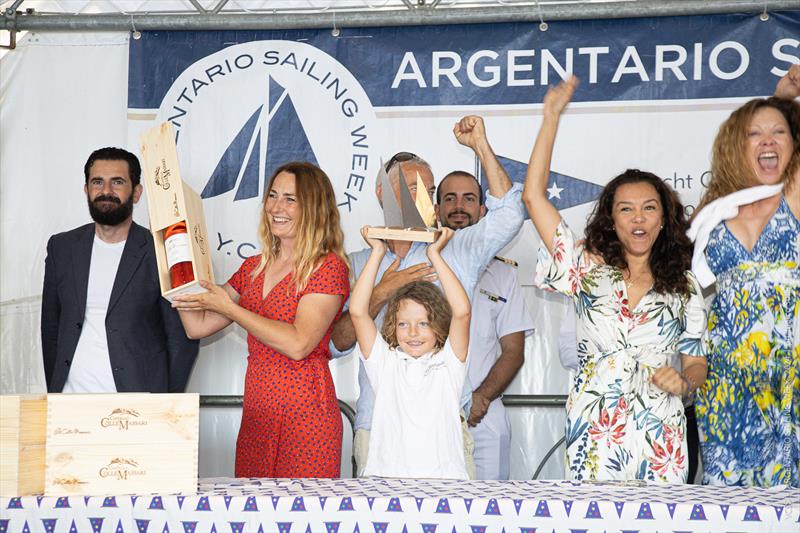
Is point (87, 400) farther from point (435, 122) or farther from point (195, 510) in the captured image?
point (435, 122)

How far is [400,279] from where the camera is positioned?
144 inches

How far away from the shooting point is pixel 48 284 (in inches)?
161

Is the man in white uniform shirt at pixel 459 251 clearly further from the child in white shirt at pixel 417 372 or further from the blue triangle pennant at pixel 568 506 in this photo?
the blue triangle pennant at pixel 568 506

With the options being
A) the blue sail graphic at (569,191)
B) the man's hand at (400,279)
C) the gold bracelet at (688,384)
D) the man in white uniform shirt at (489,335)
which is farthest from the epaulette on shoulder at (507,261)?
the gold bracelet at (688,384)

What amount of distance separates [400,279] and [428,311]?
47 centimetres

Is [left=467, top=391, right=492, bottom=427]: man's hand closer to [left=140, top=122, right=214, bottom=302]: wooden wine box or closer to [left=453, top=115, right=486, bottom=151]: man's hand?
[left=453, top=115, right=486, bottom=151]: man's hand

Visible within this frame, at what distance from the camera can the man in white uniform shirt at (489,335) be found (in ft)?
13.4

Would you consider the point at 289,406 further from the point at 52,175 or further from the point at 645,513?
the point at 52,175

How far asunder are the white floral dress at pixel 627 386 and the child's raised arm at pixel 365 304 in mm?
643

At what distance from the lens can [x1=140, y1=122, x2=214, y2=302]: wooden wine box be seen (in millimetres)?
3158

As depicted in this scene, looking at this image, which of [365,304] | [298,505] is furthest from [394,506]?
[365,304]

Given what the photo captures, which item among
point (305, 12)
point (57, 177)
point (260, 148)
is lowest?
point (57, 177)

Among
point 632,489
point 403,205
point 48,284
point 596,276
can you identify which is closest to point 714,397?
point 596,276

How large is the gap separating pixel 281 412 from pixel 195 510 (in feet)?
3.30
